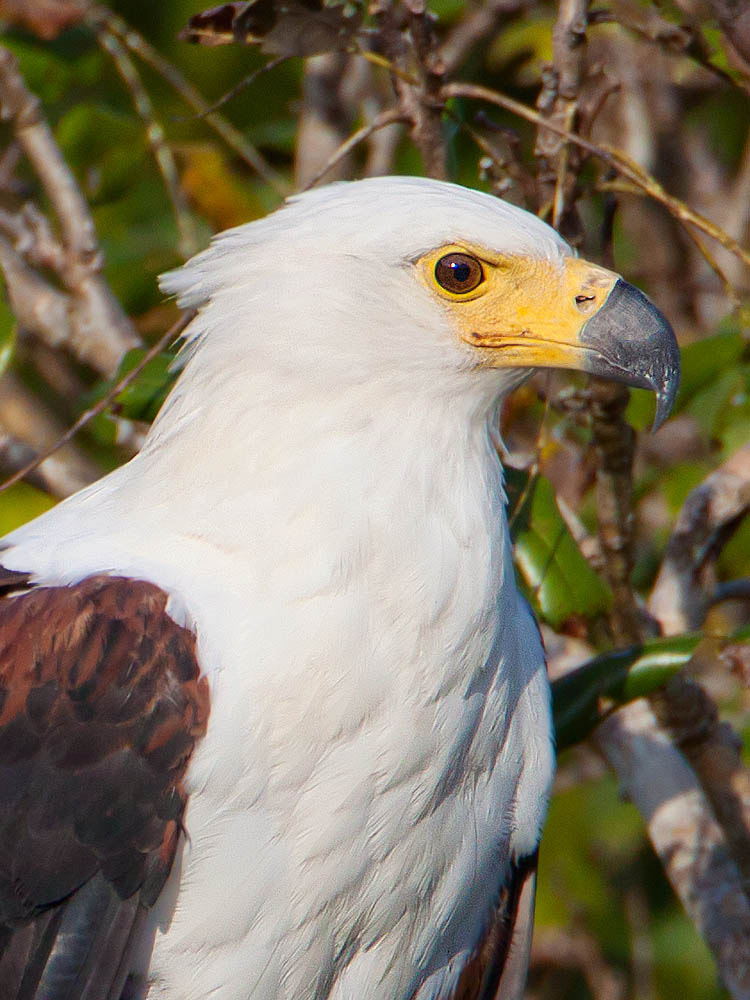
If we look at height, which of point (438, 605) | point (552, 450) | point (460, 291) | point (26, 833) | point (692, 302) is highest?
point (460, 291)

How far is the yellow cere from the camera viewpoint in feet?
8.05

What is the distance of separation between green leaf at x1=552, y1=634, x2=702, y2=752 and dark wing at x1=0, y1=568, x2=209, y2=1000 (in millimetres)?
838

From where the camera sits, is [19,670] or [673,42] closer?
[19,670]

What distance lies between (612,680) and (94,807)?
3.39ft

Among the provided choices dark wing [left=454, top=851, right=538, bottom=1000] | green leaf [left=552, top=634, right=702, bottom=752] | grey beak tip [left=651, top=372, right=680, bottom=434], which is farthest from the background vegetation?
dark wing [left=454, top=851, right=538, bottom=1000]

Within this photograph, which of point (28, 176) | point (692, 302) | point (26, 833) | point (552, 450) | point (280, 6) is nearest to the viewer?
point (26, 833)

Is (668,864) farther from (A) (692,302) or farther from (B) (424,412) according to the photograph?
(A) (692,302)

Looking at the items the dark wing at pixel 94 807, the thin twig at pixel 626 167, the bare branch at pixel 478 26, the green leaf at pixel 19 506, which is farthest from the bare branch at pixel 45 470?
the bare branch at pixel 478 26

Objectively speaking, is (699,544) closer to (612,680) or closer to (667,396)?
(612,680)

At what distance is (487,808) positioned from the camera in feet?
8.12

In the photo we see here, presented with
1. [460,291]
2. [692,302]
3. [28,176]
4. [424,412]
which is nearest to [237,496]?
[424,412]

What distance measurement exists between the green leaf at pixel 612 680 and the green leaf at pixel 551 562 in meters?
0.13

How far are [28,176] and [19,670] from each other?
2996mm

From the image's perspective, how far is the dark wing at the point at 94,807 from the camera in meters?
2.16
